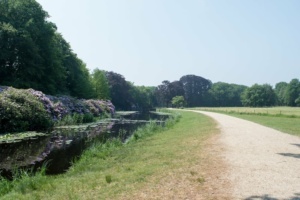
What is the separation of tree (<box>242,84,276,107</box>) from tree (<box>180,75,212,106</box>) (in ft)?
92.2

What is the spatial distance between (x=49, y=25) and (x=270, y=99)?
374ft

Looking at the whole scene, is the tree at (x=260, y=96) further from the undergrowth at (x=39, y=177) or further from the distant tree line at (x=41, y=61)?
the undergrowth at (x=39, y=177)

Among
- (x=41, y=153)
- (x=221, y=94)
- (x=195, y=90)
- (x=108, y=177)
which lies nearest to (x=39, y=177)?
(x=108, y=177)

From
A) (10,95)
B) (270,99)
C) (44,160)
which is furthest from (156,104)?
(44,160)

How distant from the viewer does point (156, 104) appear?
158 meters

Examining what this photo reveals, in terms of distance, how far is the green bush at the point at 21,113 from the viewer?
21.2m

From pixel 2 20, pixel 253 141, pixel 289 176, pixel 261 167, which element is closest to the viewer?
pixel 289 176

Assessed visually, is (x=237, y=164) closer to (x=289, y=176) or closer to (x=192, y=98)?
(x=289, y=176)

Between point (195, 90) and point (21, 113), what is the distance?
464ft

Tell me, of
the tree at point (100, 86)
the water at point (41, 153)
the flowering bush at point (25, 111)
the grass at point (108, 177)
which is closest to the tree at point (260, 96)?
the tree at point (100, 86)

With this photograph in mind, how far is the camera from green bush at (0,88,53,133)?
835 inches

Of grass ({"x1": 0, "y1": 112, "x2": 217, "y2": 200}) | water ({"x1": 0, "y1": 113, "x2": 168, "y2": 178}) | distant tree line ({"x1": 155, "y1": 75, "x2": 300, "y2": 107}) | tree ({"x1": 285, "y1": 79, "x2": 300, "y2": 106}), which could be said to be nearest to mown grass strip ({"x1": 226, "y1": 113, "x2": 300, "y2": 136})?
grass ({"x1": 0, "y1": 112, "x2": 217, "y2": 200})

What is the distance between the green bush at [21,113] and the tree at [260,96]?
393ft

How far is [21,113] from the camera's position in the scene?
2261 centimetres
